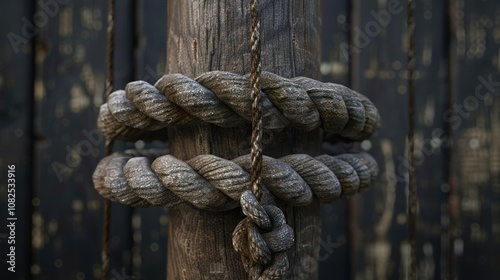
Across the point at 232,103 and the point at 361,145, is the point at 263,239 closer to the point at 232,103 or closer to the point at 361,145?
the point at 232,103

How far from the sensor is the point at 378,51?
112 centimetres

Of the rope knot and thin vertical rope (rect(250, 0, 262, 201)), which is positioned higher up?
thin vertical rope (rect(250, 0, 262, 201))

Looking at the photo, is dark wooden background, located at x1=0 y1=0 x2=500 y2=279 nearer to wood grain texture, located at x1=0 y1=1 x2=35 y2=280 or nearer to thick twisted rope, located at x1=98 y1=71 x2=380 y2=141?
wood grain texture, located at x1=0 y1=1 x2=35 y2=280

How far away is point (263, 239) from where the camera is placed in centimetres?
44

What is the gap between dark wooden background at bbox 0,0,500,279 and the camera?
1.10 m

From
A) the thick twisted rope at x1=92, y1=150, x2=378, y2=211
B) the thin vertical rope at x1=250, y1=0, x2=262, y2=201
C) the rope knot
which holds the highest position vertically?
the thin vertical rope at x1=250, y1=0, x2=262, y2=201

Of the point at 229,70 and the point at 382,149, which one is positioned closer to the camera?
the point at 229,70

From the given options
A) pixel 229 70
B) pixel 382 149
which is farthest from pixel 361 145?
pixel 229 70

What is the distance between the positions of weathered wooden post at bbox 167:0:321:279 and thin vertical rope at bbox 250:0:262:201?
0.26ft

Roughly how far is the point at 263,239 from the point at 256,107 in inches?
4.7

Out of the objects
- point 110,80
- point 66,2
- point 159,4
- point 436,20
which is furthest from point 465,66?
point 66,2

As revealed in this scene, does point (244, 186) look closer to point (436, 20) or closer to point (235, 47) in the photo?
point (235, 47)

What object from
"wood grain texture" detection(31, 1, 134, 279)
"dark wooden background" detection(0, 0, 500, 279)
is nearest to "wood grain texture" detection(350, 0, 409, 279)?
"dark wooden background" detection(0, 0, 500, 279)

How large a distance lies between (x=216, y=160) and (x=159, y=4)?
0.72 m
